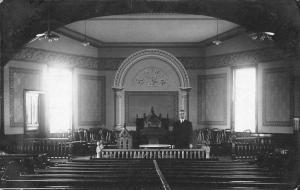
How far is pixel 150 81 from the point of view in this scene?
16031 millimetres

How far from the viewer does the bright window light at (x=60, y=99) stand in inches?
558

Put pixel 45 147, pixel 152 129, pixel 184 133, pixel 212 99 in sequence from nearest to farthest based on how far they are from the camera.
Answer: pixel 45 147
pixel 184 133
pixel 152 129
pixel 212 99

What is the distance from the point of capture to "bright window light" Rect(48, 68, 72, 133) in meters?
14.2

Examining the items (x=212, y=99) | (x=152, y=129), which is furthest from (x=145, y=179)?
(x=212, y=99)

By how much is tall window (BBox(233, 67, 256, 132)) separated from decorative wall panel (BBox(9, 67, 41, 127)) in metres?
6.66

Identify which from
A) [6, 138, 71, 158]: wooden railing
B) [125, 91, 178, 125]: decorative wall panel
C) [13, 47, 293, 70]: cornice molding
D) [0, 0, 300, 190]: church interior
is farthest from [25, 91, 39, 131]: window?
[125, 91, 178, 125]: decorative wall panel

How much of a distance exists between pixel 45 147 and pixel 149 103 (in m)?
4.79

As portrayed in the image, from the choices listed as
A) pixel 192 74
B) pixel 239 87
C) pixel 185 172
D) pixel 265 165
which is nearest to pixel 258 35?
pixel 265 165

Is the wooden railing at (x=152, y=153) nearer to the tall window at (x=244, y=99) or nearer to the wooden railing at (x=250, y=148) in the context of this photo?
the wooden railing at (x=250, y=148)

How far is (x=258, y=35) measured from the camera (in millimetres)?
8781

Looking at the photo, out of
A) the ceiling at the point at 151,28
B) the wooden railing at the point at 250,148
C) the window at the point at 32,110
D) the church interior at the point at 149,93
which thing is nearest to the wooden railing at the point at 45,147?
the church interior at the point at 149,93

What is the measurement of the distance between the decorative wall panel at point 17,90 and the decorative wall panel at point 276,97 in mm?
7107

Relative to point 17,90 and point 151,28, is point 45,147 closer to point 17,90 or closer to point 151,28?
point 17,90

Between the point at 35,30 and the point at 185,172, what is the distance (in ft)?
14.0
